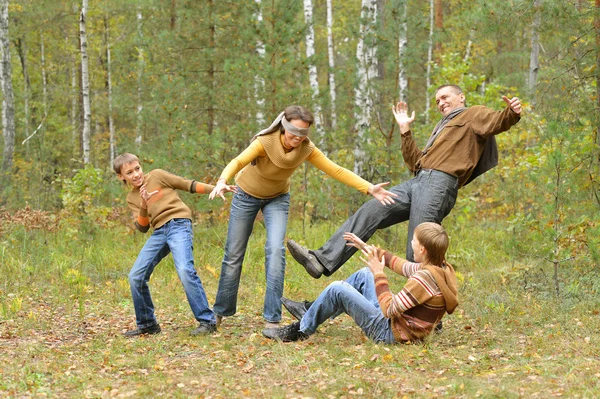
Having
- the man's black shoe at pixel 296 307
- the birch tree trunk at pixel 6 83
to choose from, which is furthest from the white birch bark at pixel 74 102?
the man's black shoe at pixel 296 307

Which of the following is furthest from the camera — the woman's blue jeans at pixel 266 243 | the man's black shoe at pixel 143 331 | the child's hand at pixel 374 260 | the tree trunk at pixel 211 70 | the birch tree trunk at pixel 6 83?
the birch tree trunk at pixel 6 83

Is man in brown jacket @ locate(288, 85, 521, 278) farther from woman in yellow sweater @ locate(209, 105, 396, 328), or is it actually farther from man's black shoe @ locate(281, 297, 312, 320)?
man's black shoe @ locate(281, 297, 312, 320)

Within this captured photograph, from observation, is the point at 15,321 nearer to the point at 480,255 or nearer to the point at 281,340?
the point at 281,340

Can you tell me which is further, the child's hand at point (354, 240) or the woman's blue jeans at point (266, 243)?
the woman's blue jeans at point (266, 243)

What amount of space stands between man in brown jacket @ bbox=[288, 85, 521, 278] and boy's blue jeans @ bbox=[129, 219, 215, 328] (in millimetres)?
949

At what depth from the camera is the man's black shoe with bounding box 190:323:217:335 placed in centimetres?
633

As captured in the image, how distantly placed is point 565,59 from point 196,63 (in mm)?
6744

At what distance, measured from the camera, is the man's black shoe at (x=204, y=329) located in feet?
20.8

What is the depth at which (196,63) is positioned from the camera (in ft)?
41.4

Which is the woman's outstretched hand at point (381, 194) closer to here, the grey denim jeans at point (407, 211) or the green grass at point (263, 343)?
the grey denim jeans at point (407, 211)

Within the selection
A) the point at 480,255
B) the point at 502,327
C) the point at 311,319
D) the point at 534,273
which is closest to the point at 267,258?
the point at 311,319

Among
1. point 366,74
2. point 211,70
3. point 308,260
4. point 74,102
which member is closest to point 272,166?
point 308,260

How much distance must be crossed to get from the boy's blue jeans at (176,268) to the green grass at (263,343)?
28 centimetres

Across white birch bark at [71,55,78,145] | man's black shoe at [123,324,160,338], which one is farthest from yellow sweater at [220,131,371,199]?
white birch bark at [71,55,78,145]
